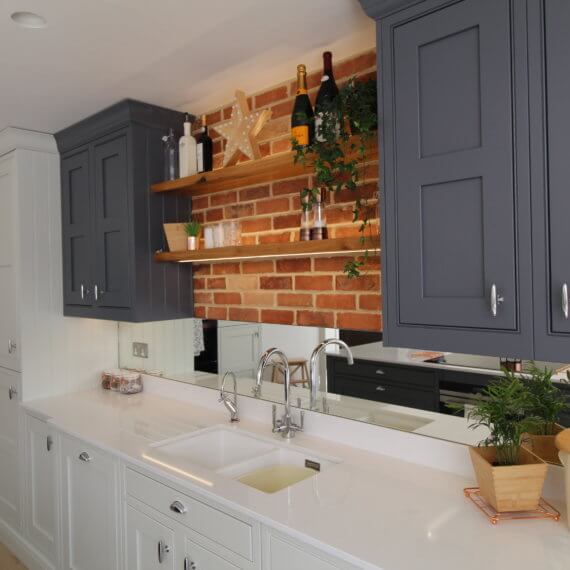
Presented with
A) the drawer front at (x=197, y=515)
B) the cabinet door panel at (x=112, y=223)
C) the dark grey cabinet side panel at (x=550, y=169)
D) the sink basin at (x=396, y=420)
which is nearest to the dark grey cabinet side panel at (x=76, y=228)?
the cabinet door panel at (x=112, y=223)

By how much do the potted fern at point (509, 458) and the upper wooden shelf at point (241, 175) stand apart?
0.91 metres

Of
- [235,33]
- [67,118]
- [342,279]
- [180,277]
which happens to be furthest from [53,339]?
[235,33]

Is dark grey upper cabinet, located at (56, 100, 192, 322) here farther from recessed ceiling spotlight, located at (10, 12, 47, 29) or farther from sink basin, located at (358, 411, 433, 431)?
sink basin, located at (358, 411, 433, 431)

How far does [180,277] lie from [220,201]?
18.6 inches

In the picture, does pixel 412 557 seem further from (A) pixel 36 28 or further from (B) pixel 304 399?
(A) pixel 36 28

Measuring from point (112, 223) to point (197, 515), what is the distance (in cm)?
162

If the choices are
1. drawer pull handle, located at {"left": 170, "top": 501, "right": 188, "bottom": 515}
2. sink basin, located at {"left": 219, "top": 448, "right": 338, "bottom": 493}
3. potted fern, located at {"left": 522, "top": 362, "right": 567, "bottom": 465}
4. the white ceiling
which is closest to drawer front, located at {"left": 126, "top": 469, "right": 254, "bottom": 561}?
drawer pull handle, located at {"left": 170, "top": 501, "right": 188, "bottom": 515}

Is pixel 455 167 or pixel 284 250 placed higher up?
pixel 455 167

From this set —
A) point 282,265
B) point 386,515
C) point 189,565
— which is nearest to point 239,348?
point 282,265

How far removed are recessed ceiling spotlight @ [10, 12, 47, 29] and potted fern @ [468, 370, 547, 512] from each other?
1893 millimetres

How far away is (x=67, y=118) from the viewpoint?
110 inches

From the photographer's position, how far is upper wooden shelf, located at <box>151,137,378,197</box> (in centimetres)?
204

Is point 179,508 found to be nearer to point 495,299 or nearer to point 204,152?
point 495,299

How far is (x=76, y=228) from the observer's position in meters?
3.00
